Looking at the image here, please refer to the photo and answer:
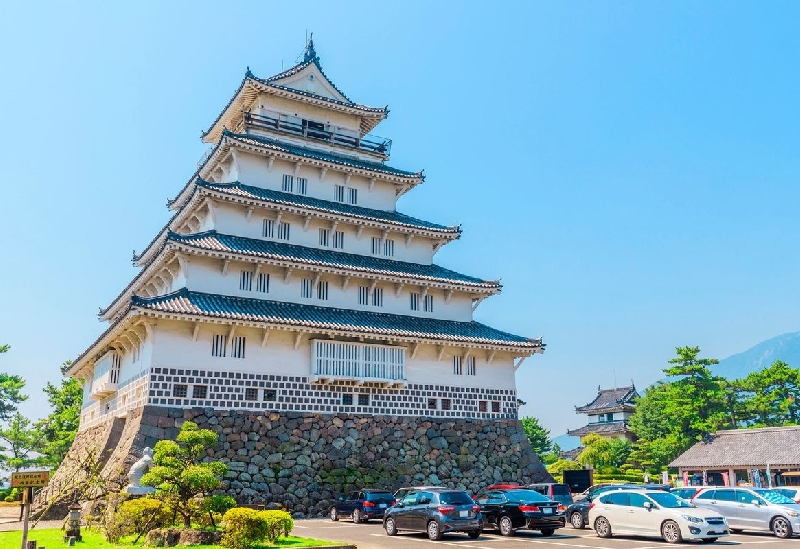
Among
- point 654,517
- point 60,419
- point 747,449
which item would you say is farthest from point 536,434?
point 654,517

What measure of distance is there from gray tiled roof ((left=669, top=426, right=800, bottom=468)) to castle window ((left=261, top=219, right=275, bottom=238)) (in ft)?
118

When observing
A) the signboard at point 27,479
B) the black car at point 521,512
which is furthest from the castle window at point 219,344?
the signboard at point 27,479

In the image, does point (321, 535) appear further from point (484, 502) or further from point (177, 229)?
point (177, 229)

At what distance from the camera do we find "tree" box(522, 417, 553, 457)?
8306 cm

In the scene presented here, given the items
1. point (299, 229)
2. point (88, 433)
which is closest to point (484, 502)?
point (299, 229)

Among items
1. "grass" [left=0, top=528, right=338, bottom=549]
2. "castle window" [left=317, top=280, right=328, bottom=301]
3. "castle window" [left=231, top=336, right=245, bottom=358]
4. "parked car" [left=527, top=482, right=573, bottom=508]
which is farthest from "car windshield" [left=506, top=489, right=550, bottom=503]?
"castle window" [left=317, top=280, right=328, bottom=301]

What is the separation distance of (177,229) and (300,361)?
13427mm

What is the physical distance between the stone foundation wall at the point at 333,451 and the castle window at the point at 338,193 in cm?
1307

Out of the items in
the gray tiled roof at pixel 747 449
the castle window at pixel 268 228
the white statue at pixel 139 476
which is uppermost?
the castle window at pixel 268 228

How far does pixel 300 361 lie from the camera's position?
1213 inches

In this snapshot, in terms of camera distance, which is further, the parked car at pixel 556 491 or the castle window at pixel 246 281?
the castle window at pixel 246 281

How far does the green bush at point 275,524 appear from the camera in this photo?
58.4 feet

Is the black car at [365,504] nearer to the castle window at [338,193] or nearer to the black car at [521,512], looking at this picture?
the black car at [521,512]

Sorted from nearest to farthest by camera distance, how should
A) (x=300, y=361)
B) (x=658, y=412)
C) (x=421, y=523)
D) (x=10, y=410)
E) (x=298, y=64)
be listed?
(x=421, y=523) < (x=300, y=361) < (x=298, y=64) < (x=10, y=410) < (x=658, y=412)
